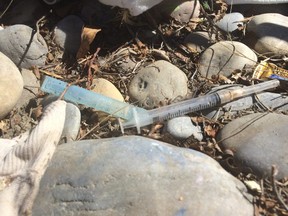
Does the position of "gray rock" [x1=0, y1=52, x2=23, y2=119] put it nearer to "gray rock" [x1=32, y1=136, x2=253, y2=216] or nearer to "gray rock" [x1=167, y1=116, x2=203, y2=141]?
"gray rock" [x1=32, y1=136, x2=253, y2=216]

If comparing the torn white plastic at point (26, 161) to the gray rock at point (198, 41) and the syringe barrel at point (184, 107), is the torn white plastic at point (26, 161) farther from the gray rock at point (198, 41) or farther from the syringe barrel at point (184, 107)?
the gray rock at point (198, 41)

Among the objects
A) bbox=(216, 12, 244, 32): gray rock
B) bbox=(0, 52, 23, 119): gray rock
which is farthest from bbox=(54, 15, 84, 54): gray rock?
bbox=(216, 12, 244, 32): gray rock

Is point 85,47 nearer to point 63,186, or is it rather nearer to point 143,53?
point 143,53

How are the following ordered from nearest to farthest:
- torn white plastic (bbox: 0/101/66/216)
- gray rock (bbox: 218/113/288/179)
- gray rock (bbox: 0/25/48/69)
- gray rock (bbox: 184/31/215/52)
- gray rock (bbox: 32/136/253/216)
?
1. gray rock (bbox: 32/136/253/216)
2. torn white plastic (bbox: 0/101/66/216)
3. gray rock (bbox: 218/113/288/179)
4. gray rock (bbox: 0/25/48/69)
5. gray rock (bbox: 184/31/215/52)

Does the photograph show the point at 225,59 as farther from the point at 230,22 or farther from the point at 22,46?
the point at 22,46

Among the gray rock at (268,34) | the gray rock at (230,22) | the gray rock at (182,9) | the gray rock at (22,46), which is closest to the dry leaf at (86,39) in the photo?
the gray rock at (22,46)
